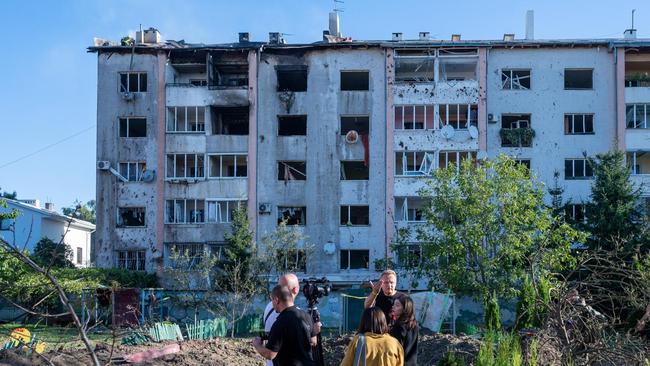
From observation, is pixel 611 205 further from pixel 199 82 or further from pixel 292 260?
pixel 199 82

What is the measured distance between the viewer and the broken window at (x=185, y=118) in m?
39.2

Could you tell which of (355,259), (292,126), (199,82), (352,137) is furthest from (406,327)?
Result: (199,82)

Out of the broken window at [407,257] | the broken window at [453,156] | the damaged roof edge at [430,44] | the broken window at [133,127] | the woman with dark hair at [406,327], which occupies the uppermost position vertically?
the damaged roof edge at [430,44]

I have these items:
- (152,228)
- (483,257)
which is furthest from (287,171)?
(483,257)

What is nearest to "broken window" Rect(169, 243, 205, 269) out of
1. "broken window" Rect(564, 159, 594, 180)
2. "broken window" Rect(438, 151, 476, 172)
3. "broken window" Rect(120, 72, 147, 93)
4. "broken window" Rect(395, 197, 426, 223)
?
"broken window" Rect(120, 72, 147, 93)

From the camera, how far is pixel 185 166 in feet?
129

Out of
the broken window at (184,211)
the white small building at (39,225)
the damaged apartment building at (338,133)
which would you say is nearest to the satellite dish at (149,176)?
the damaged apartment building at (338,133)

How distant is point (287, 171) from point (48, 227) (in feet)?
62.1

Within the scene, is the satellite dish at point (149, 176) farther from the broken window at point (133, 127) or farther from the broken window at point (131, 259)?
the broken window at point (131, 259)

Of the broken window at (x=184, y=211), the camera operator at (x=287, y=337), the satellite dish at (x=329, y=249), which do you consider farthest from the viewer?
the broken window at (x=184, y=211)

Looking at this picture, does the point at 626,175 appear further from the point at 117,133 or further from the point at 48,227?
the point at 48,227

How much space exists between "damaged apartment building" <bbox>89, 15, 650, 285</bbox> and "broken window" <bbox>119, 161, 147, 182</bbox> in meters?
0.06

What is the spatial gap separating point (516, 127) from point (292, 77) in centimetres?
1300

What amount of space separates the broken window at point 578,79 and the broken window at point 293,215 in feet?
53.3
